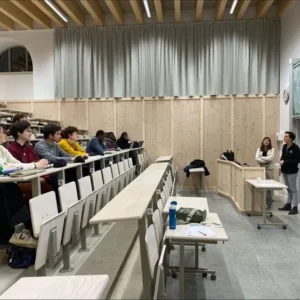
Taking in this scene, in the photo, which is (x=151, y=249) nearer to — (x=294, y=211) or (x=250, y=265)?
(x=250, y=265)

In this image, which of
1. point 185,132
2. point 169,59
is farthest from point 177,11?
point 185,132

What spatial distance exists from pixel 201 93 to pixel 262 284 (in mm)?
6650

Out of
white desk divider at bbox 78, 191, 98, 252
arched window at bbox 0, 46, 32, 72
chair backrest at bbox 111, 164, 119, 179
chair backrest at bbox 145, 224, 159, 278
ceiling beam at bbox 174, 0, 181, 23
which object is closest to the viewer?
chair backrest at bbox 145, 224, 159, 278

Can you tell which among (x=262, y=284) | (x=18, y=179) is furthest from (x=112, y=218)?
(x=262, y=284)

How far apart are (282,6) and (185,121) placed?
12.6ft

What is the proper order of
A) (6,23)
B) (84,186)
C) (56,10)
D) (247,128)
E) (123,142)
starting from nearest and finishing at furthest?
(84,186) < (56,10) < (123,142) < (247,128) < (6,23)

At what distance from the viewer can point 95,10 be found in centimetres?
837

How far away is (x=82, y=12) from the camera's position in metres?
9.12

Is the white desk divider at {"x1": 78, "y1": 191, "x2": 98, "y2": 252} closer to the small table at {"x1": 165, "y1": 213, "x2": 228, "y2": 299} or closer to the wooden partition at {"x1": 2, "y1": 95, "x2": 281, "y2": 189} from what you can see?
the small table at {"x1": 165, "y1": 213, "x2": 228, "y2": 299}

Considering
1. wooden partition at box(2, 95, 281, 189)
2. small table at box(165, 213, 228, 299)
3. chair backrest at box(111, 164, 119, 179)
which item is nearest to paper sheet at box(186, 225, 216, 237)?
small table at box(165, 213, 228, 299)

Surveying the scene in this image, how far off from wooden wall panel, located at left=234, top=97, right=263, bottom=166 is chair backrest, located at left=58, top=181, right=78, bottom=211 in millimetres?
6485

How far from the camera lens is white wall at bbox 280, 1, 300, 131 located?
723cm

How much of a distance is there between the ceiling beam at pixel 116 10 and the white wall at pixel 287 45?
431cm

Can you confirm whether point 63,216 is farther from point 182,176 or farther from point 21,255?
point 182,176
